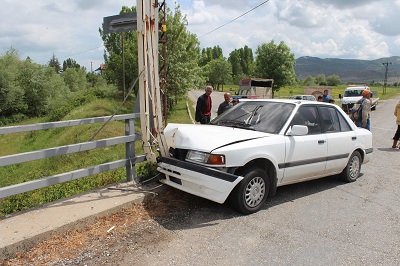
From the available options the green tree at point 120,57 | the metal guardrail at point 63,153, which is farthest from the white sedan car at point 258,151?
the green tree at point 120,57

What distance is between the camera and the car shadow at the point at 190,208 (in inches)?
174

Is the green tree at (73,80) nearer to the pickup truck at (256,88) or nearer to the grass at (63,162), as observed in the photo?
the grass at (63,162)

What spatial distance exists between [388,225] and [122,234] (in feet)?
11.5

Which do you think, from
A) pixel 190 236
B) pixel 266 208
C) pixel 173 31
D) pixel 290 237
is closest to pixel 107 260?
pixel 190 236

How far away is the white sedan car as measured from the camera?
175 inches

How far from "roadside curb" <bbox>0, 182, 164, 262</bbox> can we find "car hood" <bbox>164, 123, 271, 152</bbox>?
36.4 inches

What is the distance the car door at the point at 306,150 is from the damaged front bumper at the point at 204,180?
1.14 m

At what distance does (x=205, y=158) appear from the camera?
449cm

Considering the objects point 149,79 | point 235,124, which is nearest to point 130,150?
point 149,79

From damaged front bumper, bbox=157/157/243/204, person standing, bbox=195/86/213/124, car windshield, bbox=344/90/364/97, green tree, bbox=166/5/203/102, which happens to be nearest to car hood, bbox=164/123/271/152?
damaged front bumper, bbox=157/157/243/204

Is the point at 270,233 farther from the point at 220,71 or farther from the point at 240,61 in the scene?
the point at 240,61

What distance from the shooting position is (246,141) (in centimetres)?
468

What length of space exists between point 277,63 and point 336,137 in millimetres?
44956

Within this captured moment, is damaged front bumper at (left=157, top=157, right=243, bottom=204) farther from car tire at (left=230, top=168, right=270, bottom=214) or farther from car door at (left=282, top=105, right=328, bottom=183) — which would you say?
car door at (left=282, top=105, right=328, bottom=183)
